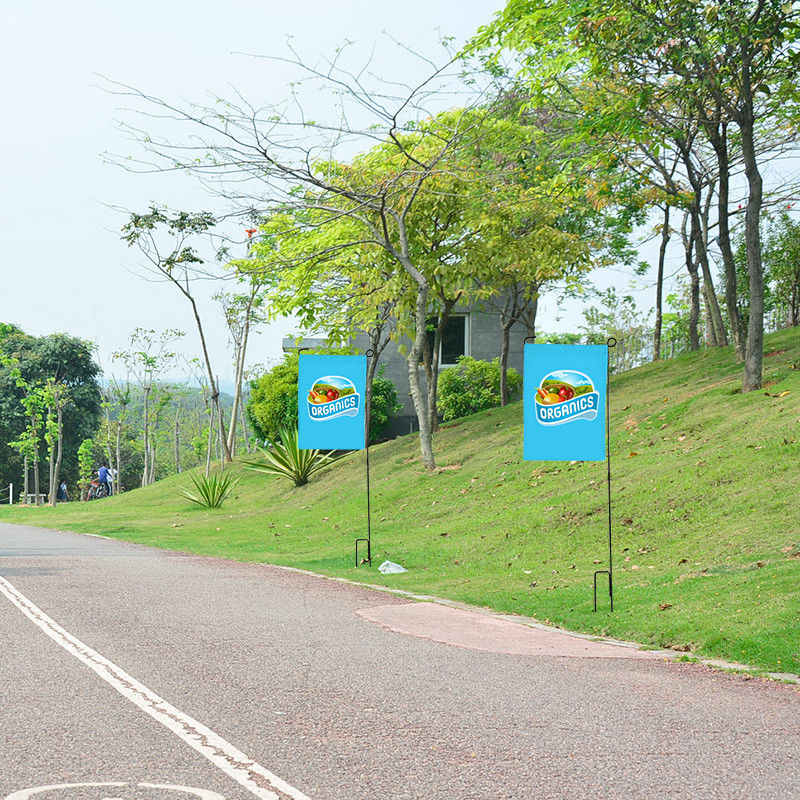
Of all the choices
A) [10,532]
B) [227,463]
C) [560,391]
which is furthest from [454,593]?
A: [227,463]

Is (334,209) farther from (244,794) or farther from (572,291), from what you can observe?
(244,794)

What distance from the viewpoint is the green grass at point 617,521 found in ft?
35.6

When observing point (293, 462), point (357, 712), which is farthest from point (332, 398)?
point (293, 462)

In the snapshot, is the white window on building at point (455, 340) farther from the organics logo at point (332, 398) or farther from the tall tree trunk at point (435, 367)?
the organics logo at point (332, 398)

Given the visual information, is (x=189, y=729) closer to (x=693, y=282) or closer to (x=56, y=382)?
(x=693, y=282)

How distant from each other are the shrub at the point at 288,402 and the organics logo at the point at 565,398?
25.2 metres

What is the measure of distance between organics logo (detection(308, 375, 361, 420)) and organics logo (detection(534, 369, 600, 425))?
205 inches

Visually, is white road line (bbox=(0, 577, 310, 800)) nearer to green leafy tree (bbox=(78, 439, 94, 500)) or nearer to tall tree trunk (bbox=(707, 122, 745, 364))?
tall tree trunk (bbox=(707, 122, 745, 364))

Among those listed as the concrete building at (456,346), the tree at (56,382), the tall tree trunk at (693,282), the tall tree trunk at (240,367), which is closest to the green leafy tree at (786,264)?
the tall tree trunk at (693,282)

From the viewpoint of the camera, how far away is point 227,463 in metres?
43.8

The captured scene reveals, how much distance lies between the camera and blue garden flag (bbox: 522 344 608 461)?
12234mm

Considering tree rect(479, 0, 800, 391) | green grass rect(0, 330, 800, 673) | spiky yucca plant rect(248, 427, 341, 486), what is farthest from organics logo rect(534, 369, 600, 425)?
spiky yucca plant rect(248, 427, 341, 486)

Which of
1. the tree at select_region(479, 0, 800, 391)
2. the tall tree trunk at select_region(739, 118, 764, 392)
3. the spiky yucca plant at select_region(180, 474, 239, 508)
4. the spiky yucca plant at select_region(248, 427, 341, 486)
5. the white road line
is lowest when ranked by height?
the white road line

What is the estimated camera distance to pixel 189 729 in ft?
19.9
